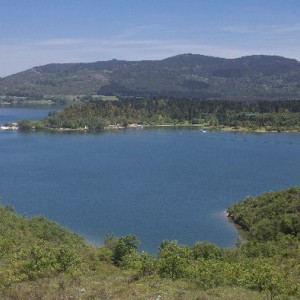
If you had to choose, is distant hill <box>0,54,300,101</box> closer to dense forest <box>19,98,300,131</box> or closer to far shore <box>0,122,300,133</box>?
dense forest <box>19,98,300,131</box>

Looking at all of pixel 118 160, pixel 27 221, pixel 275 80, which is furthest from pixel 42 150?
pixel 275 80

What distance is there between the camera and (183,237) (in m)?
24.5

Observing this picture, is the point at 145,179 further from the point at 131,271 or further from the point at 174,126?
the point at 174,126

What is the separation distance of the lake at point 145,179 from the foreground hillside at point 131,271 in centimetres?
566

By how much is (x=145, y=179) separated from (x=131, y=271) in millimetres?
27086

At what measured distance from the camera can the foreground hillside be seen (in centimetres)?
892

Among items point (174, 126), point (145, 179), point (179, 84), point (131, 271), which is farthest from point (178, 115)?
point (179, 84)

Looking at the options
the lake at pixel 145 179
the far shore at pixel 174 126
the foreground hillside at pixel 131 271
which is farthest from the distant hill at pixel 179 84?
the foreground hillside at pixel 131 271

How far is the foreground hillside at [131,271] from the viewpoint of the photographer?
8.92 meters

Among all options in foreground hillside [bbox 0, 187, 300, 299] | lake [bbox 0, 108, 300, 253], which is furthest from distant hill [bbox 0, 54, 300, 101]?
foreground hillside [bbox 0, 187, 300, 299]

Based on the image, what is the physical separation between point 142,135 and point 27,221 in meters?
50.7

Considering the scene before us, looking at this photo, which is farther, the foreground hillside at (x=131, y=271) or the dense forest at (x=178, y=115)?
the dense forest at (x=178, y=115)

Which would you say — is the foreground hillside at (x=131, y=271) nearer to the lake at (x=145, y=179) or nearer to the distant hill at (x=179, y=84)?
the lake at (x=145, y=179)

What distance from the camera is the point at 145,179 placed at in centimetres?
3950
